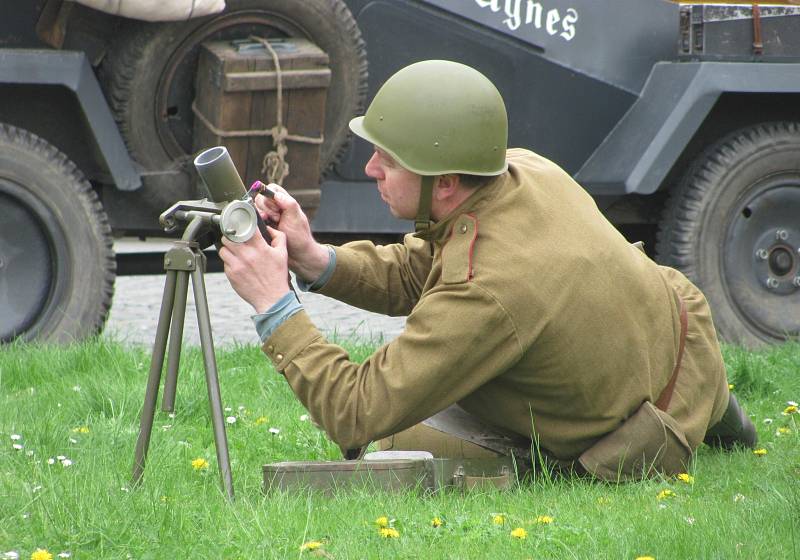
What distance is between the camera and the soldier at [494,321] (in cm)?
358

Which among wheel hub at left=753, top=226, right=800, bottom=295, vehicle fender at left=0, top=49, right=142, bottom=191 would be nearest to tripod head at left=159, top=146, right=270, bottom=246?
vehicle fender at left=0, top=49, right=142, bottom=191

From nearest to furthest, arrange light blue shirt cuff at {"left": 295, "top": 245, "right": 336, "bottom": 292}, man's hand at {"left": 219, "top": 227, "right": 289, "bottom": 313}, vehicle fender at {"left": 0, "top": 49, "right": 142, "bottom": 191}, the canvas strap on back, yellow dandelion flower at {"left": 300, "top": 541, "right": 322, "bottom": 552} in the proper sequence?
yellow dandelion flower at {"left": 300, "top": 541, "right": 322, "bottom": 552}
man's hand at {"left": 219, "top": 227, "right": 289, "bottom": 313}
the canvas strap on back
light blue shirt cuff at {"left": 295, "top": 245, "right": 336, "bottom": 292}
vehicle fender at {"left": 0, "top": 49, "right": 142, "bottom": 191}

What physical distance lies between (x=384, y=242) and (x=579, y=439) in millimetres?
3011

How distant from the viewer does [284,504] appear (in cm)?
348

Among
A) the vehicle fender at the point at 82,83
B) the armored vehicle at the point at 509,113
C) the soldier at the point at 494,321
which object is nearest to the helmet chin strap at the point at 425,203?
the soldier at the point at 494,321

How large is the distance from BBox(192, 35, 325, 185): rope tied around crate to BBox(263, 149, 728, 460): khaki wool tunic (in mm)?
1936

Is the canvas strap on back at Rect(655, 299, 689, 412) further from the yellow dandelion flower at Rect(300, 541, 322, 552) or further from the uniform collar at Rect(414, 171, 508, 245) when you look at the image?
the yellow dandelion flower at Rect(300, 541, 322, 552)

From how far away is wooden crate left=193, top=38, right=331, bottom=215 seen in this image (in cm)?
565

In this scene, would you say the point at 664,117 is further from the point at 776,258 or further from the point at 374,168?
the point at 374,168

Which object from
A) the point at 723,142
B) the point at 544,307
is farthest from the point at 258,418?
the point at 723,142

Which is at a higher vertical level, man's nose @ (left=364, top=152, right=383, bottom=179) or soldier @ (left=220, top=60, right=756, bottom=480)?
man's nose @ (left=364, top=152, right=383, bottom=179)

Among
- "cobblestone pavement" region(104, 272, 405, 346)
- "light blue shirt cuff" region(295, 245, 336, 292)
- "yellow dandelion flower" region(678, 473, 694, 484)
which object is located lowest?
"cobblestone pavement" region(104, 272, 405, 346)

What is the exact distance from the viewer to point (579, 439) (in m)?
3.89

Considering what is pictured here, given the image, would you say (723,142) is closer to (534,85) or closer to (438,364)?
(534,85)
